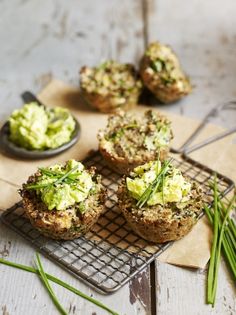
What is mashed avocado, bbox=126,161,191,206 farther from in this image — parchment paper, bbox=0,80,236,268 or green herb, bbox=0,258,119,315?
green herb, bbox=0,258,119,315

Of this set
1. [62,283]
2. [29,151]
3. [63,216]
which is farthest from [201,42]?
[62,283]

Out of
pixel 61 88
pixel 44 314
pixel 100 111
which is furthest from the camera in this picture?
pixel 61 88

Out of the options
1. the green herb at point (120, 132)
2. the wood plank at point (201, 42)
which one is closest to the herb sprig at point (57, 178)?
the green herb at point (120, 132)

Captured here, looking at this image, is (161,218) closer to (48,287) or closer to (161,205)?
(161,205)

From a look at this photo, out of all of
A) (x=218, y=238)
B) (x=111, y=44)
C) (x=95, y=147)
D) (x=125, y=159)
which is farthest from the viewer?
(x=111, y=44)

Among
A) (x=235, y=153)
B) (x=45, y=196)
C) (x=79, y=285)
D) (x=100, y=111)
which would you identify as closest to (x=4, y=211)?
(x=45, y=196)

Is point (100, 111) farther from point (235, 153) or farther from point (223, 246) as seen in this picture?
point (223, 246)

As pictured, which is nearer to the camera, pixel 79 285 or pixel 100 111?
pixel 79 285
